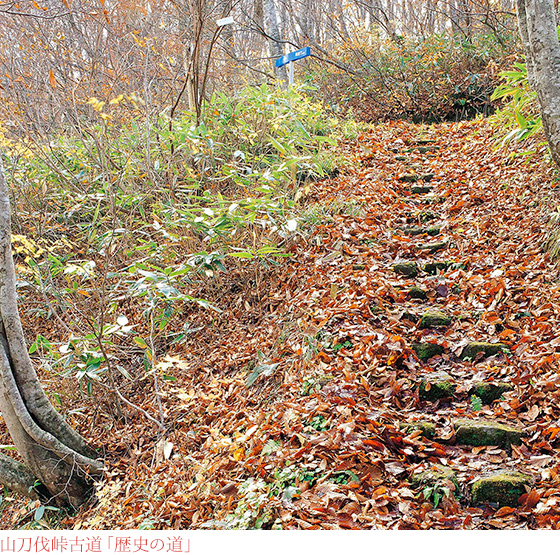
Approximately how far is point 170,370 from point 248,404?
1.01m

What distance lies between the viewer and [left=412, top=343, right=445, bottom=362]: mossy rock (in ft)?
10.5

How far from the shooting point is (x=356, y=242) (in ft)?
15.0

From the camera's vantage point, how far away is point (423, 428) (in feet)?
8.54

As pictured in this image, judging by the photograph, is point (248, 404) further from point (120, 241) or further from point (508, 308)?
point (120, 241)

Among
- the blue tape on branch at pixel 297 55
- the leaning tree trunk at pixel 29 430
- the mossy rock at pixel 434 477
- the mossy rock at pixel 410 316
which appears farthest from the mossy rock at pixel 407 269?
the blue tape on branch at pixel 297 55

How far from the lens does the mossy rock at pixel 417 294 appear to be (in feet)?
12.4

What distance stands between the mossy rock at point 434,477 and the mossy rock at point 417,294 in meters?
1.64

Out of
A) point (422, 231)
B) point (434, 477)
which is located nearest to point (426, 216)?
point (422, 231)

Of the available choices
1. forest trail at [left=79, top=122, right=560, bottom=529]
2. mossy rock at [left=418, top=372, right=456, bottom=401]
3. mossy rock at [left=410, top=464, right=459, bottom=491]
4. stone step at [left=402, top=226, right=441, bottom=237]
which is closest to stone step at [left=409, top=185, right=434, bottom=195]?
forest trail at [left=79, top=122, right=560, bottom=529]

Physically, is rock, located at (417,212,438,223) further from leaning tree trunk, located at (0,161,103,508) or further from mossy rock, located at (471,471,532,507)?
leaning tree trunk, located at (0,161,103,508)

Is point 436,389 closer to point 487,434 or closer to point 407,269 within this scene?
point 487,434

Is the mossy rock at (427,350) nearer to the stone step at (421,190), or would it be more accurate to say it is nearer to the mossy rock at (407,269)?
the mossy rock at (407,269)
